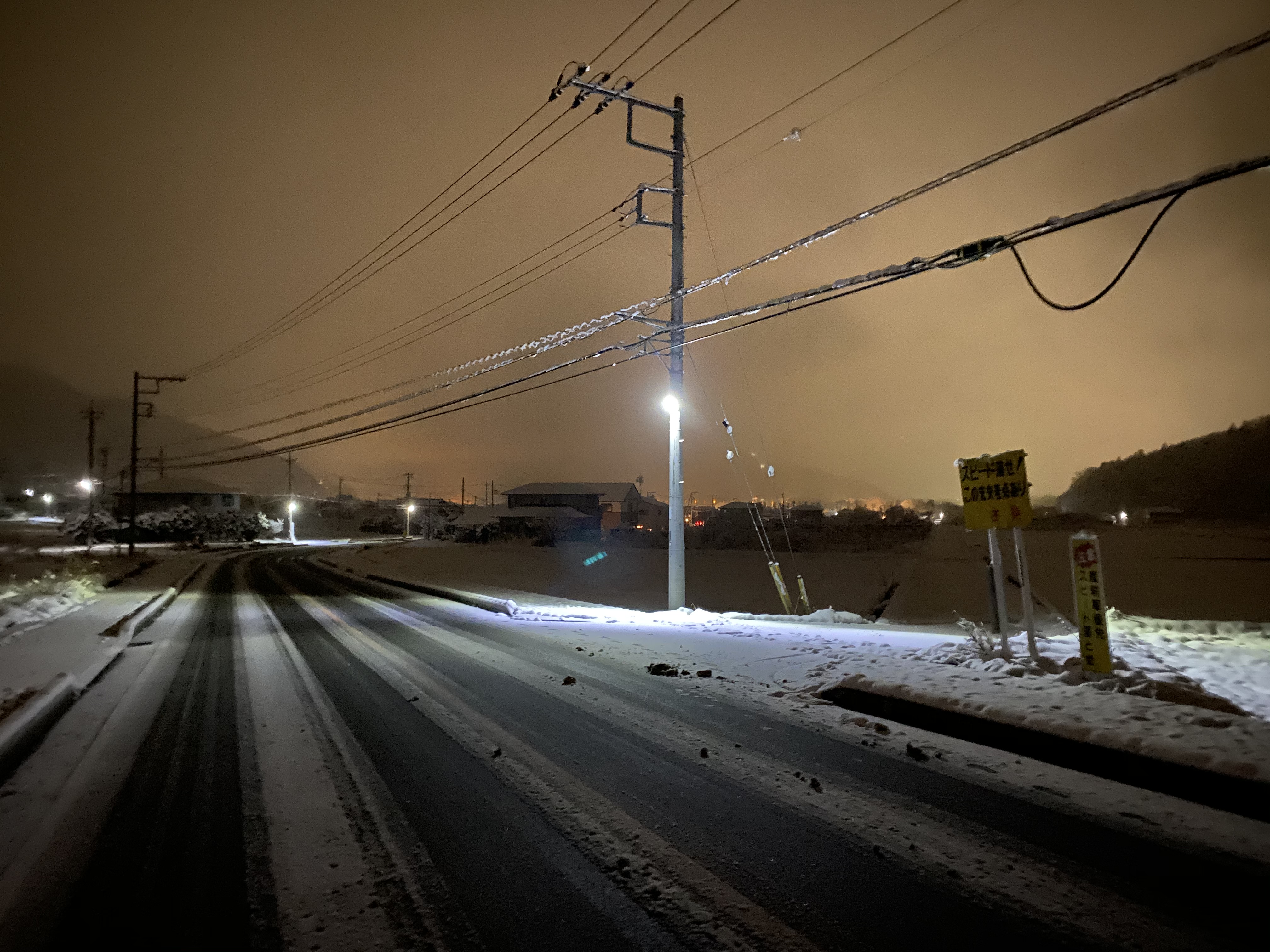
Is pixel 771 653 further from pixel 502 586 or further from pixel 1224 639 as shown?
pixel 502 586

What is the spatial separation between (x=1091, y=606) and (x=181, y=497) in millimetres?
94420

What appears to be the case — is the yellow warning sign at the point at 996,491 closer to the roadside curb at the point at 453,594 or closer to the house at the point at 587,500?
the roadside curb at the point at 453,594

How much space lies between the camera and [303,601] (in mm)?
17844

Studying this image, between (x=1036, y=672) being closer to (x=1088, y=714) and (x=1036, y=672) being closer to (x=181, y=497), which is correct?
(x=1088, y=714)

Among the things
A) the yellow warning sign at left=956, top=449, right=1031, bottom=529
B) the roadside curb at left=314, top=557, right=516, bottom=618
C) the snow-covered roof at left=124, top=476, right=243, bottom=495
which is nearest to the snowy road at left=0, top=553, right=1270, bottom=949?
the yellow warning sign at left=956, top=449, right=1031, bottom=529

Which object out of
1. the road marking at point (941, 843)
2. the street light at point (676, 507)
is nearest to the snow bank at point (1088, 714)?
the road marking at point (941, 843)

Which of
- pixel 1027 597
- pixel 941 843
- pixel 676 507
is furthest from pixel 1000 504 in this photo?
pixel 676 507

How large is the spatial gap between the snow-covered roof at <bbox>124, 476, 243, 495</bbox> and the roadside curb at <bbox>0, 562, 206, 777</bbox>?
8209 cm

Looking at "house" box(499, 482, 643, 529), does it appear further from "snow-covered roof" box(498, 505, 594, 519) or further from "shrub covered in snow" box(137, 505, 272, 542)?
"shrub covered in snow" box(137, 505, 272, 542)

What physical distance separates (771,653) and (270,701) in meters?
6.55

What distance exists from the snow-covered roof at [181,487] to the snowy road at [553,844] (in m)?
88.4

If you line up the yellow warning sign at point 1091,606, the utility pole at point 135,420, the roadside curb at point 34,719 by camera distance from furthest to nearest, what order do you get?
1. the utility pole at point 135,420
2. the yellow warning sign at point 1091,606
3. the roadside curb at point 34,719

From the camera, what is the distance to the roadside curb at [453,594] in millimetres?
15969

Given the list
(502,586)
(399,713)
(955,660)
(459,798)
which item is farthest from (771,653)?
(502,586)
